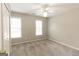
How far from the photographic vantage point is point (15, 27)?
1.68 metres

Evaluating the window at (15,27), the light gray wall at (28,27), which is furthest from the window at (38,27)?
the window at (15,27)

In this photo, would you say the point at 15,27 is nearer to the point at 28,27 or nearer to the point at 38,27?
the point at 28,27

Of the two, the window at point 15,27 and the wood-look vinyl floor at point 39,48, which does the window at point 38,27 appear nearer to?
the wood-look vinyl floor at point 39,48

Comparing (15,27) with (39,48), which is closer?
(15,27)

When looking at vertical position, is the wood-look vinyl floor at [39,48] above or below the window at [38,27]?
below

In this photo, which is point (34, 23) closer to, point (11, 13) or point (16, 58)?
point (11, 13)

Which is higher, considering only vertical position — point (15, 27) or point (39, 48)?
point (15, 27)

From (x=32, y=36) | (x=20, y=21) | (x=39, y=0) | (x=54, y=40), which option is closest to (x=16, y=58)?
(x=39, y=0)

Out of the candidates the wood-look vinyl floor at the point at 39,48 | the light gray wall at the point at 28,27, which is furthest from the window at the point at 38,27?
the wood-look vinyl floor at the point at 39,48

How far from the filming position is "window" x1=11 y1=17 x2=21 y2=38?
164 cm

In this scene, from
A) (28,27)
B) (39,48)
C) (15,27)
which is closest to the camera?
(15,27)

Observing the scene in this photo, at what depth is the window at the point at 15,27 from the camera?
5.39 feet

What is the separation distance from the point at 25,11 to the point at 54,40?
0.99m

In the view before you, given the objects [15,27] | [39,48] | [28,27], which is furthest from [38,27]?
[39,48]
